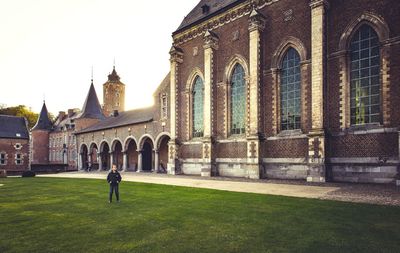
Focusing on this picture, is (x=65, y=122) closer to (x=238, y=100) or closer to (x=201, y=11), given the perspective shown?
(x=201, y=11)

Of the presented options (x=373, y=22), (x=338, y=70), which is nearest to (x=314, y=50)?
(x=338, y=70)

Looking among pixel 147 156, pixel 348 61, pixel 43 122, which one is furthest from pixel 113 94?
pixel 348 61

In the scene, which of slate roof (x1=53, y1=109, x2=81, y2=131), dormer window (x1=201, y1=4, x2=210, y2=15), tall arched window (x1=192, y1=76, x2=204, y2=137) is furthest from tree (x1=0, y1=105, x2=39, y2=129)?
dormer window (x1=201, y1=4, x2=210, y2=15)

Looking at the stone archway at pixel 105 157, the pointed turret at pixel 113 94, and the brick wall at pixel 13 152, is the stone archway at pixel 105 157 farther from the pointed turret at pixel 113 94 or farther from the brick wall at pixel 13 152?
the pointed turret at pixel 113 94

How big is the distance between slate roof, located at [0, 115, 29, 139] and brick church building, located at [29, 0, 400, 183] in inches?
1212

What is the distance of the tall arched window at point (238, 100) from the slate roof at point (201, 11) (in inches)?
179

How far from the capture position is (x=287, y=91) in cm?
1923

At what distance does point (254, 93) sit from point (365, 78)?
6518 mm

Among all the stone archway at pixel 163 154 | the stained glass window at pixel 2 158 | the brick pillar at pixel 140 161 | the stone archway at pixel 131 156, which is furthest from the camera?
the stained glass window at pixel 2 158

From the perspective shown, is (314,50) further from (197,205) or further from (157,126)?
(157,126)

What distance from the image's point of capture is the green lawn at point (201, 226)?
548 cm

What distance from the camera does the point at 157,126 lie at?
30.8m

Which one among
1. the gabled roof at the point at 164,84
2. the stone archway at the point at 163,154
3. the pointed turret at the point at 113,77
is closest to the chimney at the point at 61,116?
Result: the pointed turret at the point at 113,77

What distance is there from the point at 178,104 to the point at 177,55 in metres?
4.25
